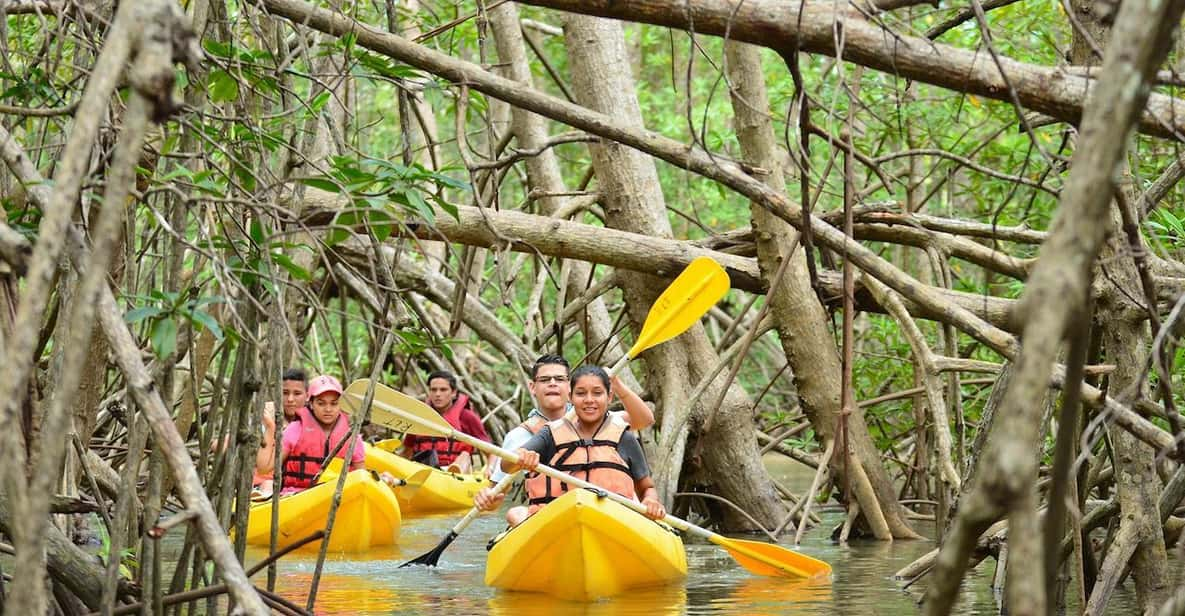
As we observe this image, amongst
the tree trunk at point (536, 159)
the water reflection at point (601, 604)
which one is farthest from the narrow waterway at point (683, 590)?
the tree trunk at point (536, 159)

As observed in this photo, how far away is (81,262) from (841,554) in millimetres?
5591

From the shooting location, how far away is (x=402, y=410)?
6.50 meters

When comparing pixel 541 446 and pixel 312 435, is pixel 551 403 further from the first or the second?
pixel 312 435

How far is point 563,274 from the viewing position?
907 cm

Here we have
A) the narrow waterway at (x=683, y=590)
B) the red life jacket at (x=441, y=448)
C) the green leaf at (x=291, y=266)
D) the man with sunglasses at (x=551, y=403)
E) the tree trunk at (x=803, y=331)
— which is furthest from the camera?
the red life jacket at (x=441, y=448)

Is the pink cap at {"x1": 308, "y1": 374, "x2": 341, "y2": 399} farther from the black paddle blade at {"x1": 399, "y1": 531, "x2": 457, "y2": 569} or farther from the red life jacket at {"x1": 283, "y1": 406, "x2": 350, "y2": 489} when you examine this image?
the black paddle blade at {"x1": 399, "y1": 531, "x2": 457, "y2": 569}

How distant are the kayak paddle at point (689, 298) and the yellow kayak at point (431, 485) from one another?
12.8 feet

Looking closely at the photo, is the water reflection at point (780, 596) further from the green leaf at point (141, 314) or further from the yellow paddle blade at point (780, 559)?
the green leaf at point (141, 314)

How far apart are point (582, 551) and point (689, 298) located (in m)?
1.29

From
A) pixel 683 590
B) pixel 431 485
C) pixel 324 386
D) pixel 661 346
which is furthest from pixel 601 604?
pixel 431 485

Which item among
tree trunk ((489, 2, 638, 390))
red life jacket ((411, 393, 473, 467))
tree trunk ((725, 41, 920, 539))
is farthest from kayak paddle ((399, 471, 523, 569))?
red life jacket ((411, 393, 473, 467))

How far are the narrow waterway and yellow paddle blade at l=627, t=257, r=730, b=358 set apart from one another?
1148mm

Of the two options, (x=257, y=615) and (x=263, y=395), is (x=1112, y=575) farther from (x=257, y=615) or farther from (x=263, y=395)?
(x=257, y=615)

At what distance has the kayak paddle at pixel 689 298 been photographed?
6.88 metres
